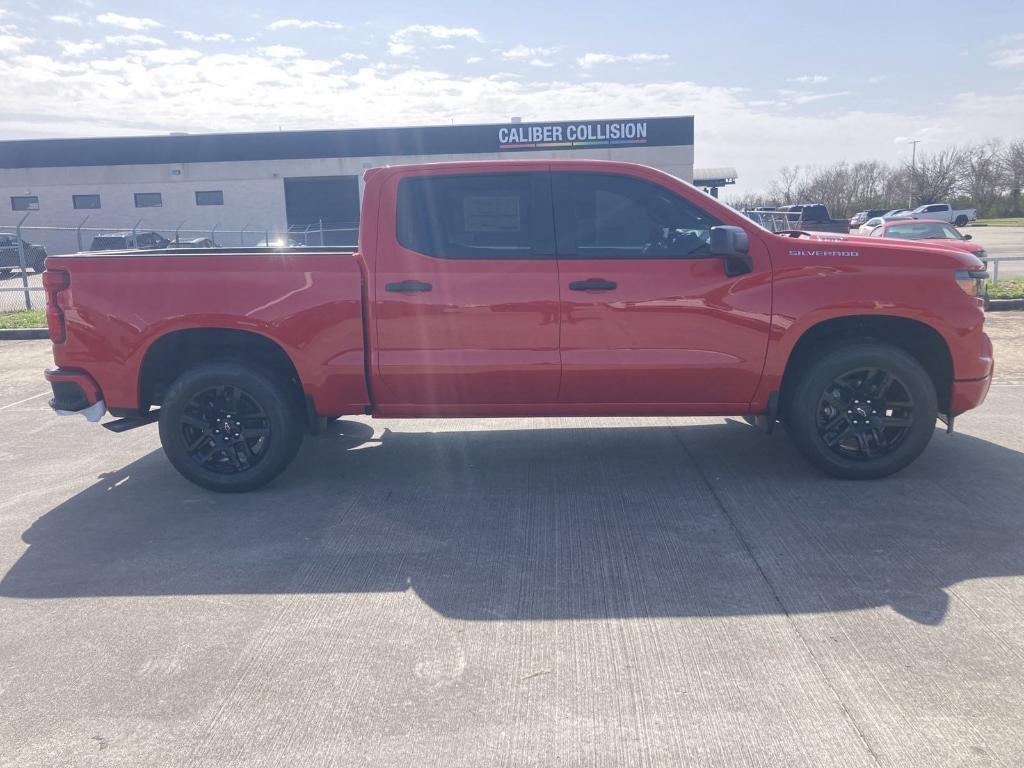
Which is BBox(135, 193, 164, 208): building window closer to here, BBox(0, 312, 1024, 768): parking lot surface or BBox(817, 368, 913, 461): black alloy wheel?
BBox(0, 312, 1024, 768): parking lot surface

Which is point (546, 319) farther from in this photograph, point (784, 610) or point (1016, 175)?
point (1016, 175)

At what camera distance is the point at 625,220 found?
18.6 feet

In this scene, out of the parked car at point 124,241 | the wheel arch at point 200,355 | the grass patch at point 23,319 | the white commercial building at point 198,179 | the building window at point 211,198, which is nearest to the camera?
the wheel arch at point 200,355

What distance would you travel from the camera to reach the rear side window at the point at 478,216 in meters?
5.63

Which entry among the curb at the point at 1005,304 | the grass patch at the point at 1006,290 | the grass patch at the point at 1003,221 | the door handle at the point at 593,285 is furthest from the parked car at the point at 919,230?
the grass patch at the point at 1003,221

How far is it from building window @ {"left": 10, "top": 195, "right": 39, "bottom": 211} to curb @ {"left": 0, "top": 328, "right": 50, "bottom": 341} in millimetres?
32091

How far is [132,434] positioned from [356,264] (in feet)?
11.1

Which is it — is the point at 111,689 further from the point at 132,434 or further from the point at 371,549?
the point at 132,434

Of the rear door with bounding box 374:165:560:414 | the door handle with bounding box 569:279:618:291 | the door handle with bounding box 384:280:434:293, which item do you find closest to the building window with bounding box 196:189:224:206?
the rear door with bounding box 374:165:560:414

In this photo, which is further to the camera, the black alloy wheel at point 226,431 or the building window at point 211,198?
the building window at point 211,198

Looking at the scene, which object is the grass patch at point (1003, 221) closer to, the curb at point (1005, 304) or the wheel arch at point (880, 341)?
the curb at point (1005, 304)

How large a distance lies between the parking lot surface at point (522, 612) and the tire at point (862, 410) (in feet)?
0.63

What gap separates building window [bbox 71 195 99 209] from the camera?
4162 centimetres

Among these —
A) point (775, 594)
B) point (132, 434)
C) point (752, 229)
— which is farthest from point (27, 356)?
point (775, 594)
